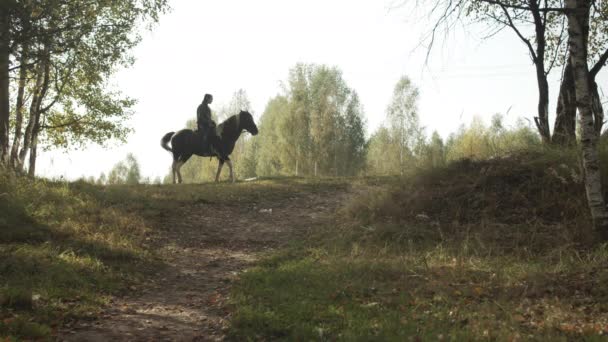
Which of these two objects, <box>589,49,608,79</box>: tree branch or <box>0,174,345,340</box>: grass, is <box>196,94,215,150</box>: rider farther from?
<box>589,49,608,79</box>: tree branch

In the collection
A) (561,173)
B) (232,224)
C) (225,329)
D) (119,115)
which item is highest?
(119,115)

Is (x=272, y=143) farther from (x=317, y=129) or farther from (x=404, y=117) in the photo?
(x=404, y=117)

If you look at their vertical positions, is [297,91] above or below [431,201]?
above

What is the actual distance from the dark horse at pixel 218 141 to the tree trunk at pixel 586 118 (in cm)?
1451

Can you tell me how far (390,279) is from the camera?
23.0 feet

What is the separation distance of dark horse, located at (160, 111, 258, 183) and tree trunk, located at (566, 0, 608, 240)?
14512mm

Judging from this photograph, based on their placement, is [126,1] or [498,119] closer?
[126,1]

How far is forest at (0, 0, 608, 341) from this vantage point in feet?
18.1

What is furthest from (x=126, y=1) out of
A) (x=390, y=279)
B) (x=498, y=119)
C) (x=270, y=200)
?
(x=498, y=119)

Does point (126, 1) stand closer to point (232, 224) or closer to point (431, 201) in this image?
point (232, 224)

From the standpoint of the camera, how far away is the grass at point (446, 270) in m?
5.15

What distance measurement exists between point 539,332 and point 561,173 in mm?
5688

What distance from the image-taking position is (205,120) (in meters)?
20.2

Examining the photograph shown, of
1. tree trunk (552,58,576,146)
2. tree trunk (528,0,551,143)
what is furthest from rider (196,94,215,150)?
tree trunk (552,58,576,146)
